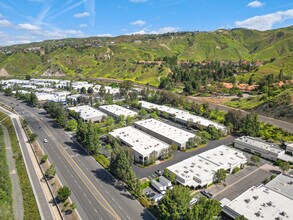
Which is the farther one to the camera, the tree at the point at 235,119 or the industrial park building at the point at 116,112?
the industrial park building at the point at 116,112

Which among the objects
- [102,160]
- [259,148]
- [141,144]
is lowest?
[259,148]

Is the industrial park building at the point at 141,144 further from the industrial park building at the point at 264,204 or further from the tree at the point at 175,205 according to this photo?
the industrial park building at the point at 264,204

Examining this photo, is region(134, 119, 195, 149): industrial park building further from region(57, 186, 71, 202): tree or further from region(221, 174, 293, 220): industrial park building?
region(57, 186, 71, 202): tree

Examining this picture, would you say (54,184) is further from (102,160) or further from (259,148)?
(259,148)

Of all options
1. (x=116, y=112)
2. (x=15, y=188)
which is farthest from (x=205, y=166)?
(x=116, y=112)

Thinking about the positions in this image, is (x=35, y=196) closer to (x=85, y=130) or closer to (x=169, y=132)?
(x=85, y=130)

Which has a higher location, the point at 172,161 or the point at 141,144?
the point at 141,144

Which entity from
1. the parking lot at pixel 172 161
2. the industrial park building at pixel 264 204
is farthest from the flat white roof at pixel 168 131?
the industrial park building at pixel 264 204
